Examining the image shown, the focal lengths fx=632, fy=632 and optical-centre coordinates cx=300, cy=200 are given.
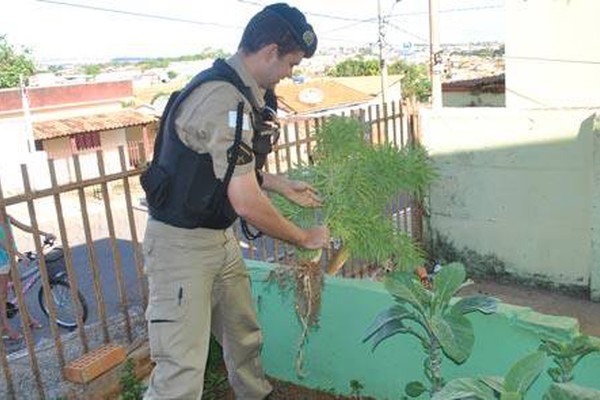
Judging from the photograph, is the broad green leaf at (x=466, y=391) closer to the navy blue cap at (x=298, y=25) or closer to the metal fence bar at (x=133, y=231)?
the navy blue cap at (x=298, y=25)

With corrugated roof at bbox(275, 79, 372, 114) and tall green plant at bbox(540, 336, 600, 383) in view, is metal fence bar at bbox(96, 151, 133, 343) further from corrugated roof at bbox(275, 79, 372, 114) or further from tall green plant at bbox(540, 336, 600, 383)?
corrugated roof at bbox(275, 79, 372, 114)

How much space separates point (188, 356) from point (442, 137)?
4528 mm

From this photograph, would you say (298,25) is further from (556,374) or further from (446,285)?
(556,374)

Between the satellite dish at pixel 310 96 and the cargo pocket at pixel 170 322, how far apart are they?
25619mm

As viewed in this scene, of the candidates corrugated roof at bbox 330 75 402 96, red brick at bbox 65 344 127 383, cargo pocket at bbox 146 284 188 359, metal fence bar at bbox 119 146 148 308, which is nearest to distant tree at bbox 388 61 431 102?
corrugated roof at bbox 330 75 402 96

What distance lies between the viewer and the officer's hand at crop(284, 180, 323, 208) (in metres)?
2.75

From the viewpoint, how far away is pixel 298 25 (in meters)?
2.27

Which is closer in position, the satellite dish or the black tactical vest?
the black tactical vest

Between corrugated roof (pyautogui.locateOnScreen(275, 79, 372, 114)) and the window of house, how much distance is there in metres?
7.22

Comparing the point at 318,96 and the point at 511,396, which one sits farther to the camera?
the point at 318,96

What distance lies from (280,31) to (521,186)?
14.1 feet

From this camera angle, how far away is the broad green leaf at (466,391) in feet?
5.99

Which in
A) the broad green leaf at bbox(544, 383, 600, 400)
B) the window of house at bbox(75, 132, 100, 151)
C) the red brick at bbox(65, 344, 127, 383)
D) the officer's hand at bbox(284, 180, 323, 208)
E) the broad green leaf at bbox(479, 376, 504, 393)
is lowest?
the window of house at bbox(75, 132, 100, 151)

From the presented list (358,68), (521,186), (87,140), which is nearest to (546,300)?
(521,186)
